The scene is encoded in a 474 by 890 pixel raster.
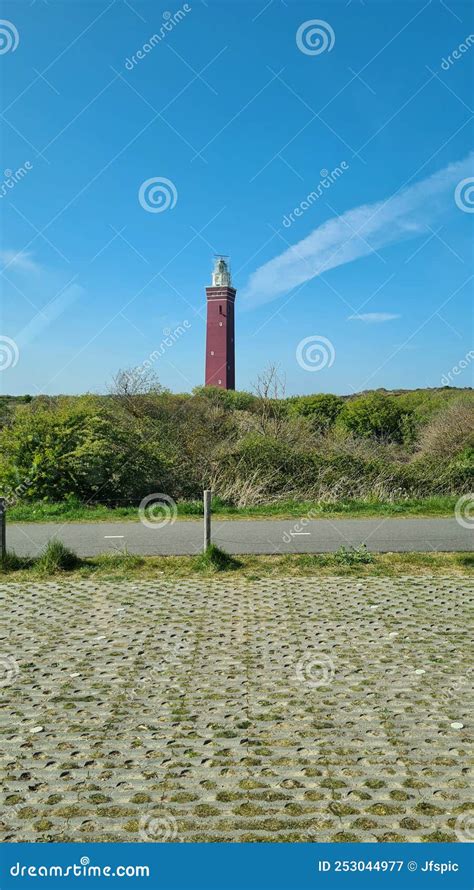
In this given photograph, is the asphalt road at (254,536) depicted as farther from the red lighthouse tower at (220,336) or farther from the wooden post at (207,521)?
the red lighthouse tower at (220,336)

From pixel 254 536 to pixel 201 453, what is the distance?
6.17 metres

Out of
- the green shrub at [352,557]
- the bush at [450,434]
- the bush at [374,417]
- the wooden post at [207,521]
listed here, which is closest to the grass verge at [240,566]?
the green shrub at [352,557]

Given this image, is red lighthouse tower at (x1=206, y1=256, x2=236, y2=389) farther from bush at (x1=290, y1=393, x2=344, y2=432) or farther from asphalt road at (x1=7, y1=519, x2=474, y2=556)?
asphalt road at (x1=7, y1=519, x2=474, y2=556)

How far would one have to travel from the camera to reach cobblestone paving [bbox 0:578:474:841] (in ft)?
11.9

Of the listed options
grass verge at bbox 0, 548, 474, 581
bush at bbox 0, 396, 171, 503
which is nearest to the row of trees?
bush at bbox 0, 396, 171, 503

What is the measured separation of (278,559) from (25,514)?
21.9 ft

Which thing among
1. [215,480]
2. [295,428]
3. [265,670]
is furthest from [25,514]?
[265,670]

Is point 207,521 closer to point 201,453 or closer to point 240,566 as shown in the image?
point 240,566

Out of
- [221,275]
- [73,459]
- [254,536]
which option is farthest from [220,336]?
[254,536]

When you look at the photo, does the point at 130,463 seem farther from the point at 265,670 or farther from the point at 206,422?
the point at 265,670

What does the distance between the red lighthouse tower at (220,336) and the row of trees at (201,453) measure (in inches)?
1427

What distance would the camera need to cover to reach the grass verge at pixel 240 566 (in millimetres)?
9680

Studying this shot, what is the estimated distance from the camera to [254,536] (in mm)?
12367

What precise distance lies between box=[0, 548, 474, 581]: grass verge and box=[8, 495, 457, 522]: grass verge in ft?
14.0
